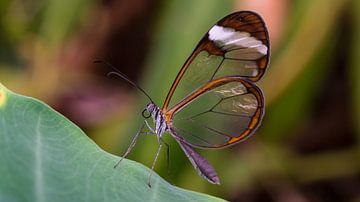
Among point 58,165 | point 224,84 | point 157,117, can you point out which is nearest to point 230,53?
point 224,84

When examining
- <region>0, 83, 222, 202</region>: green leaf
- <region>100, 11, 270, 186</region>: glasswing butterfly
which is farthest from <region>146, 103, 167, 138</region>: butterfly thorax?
<region>0, 83, 222, 202</region>: green leaf

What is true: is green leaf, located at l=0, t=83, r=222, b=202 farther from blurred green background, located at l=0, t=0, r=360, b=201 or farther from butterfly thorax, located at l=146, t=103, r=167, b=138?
blurred green background, located at l=0, t=0, r=360, b=201

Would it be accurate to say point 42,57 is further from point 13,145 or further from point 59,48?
point 13,145

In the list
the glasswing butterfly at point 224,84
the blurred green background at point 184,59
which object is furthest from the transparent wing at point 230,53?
the blurred green background at point 184,59

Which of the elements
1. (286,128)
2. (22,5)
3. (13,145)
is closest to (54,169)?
(13,145)

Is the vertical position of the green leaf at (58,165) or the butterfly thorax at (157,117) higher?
the green leaf at (58,165)

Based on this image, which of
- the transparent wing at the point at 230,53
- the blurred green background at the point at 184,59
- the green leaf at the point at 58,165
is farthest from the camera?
the blurred green background at the point at 184,59

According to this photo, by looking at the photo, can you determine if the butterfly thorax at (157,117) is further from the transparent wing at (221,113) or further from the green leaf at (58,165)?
the green leaf at (58,165)

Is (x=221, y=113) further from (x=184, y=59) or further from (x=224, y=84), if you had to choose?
(x=184, y=59)
